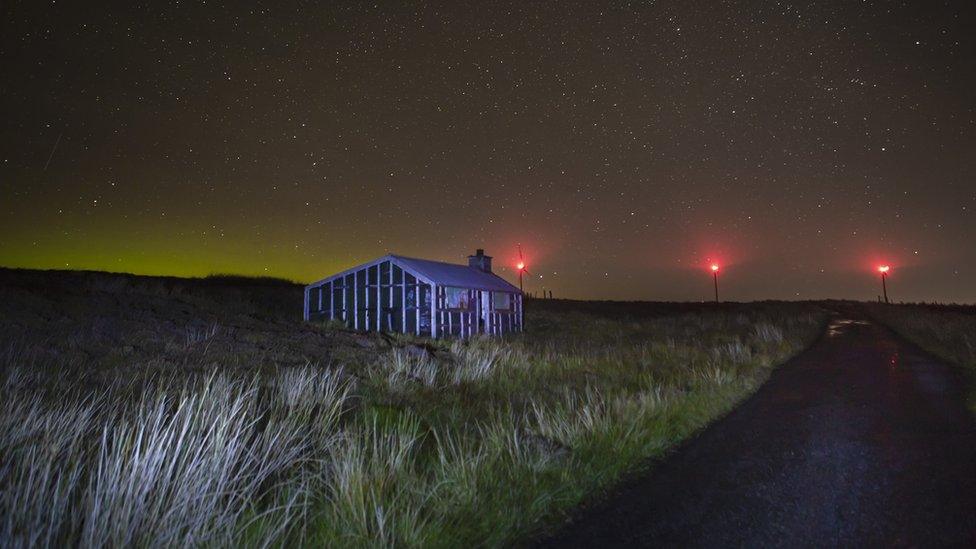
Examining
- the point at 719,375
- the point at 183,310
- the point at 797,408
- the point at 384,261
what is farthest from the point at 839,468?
the point at 384,261

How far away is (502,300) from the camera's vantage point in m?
33.3

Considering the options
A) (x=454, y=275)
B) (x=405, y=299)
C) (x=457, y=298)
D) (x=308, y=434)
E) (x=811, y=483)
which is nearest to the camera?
(x=811, y=483)

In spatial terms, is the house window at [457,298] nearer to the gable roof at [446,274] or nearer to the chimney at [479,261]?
the gable roof at [446,274]

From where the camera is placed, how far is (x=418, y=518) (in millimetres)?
4285

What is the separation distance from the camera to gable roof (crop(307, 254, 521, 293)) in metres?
26.3

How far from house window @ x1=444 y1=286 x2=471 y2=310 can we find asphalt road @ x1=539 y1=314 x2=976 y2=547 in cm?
1834

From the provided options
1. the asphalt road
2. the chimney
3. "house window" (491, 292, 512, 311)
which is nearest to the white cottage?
"house window" (491, 292, 512, 311)

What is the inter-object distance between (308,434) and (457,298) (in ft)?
72.4

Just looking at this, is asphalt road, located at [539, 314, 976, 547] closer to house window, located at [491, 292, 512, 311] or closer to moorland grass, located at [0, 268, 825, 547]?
moorland grass, located at [0, 268, 825, 547]

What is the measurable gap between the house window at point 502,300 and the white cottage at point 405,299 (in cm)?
101

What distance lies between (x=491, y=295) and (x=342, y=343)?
49.4ft

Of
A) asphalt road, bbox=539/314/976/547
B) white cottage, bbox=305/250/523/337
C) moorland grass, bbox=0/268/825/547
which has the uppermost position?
white cottage, bbox=305/250/523/337

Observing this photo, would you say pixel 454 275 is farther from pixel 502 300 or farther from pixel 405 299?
pixel 502 300

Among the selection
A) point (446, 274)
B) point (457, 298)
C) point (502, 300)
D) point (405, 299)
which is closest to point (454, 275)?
point (446, 274)
